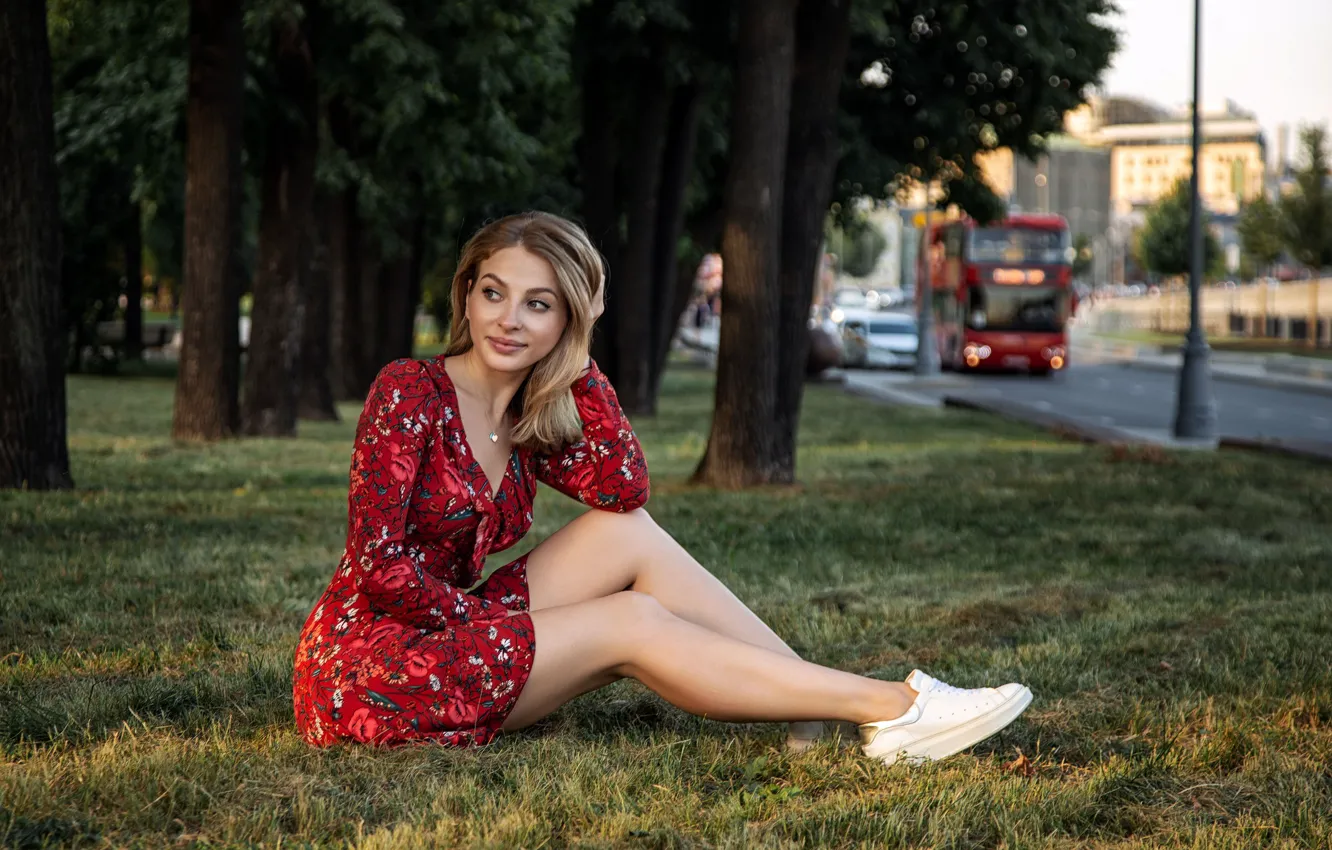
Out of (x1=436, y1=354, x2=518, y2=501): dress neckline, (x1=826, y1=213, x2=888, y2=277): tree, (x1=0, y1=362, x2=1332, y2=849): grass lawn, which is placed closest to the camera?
(x1=0, y1=362, x2=1332, y2=849): grass lawn

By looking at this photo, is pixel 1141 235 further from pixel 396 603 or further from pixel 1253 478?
pixel 396 603

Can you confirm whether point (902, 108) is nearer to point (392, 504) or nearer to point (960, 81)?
point (960, 81)

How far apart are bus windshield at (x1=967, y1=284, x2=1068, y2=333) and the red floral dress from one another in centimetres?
3672

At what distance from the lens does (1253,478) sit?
43.1 feet

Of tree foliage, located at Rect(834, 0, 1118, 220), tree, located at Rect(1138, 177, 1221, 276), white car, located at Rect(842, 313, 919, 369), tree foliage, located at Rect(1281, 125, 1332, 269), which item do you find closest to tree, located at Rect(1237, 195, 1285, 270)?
tree foliage, located at Rect(1281, 125, 1332, 269)

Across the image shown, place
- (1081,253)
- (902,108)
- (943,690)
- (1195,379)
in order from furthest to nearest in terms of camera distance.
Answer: (1081,253)
(902,108)
(1195,379)
(943,690)

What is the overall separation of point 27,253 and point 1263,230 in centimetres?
5261

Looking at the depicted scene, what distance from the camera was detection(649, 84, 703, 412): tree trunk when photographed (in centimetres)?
2097

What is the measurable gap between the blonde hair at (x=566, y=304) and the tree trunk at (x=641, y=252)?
49.8 ft

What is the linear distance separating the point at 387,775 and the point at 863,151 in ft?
60.7

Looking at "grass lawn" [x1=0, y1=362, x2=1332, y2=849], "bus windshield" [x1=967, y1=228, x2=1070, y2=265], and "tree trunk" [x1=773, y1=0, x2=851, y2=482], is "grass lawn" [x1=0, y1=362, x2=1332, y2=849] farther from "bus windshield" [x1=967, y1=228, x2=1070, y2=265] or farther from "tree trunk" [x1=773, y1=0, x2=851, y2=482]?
"bus windshield" [x1=967, y1=228, x2=1070, y2=265]

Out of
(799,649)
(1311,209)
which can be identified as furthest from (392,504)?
(1311,209)

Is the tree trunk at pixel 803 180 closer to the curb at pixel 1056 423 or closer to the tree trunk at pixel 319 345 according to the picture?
the curb at pixel 1056 423

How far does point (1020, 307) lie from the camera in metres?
40.2
